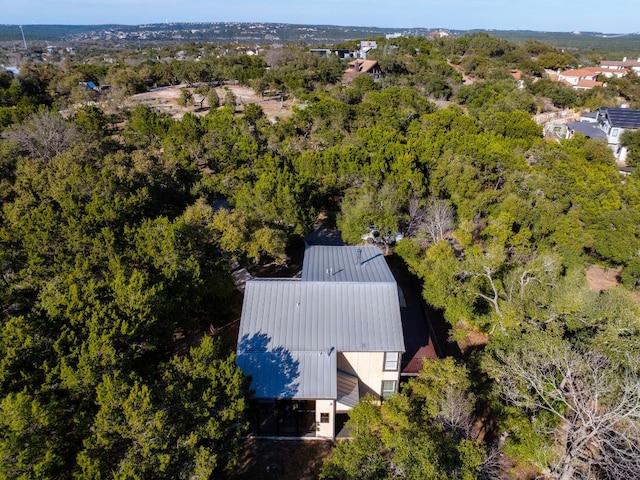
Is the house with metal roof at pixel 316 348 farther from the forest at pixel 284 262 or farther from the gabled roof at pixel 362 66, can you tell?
the gabled roof at pixel 362 66

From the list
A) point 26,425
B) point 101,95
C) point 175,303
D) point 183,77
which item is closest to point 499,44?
point 183,77

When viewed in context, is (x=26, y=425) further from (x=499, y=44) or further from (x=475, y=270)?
(x=499, y=44)

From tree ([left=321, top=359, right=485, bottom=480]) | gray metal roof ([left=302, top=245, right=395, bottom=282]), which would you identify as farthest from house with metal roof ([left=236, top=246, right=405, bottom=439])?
tree ([left=321, top=359, right=485, bottom=480])

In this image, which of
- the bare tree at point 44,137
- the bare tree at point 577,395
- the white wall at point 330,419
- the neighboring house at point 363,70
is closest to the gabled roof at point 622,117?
the neighboring house at point 363,70

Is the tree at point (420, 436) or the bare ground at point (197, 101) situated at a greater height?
the bare ground at point (197, 101)

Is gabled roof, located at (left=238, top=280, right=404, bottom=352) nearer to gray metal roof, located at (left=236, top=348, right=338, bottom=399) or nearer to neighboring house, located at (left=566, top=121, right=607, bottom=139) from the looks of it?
gray metal roof, located at (left=236, top=348, right=338, bottom=399)

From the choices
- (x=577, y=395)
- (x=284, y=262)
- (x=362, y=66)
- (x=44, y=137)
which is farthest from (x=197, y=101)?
(x=577, y=395)

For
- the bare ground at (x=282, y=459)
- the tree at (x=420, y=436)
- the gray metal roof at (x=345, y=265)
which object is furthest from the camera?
the gray metal roof at (x=345, y=265)
